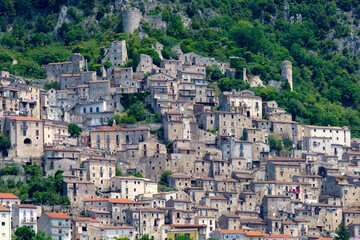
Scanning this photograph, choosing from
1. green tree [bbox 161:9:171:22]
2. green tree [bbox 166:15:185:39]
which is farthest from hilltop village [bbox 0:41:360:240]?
green tree [bbox 161:9:171:22]

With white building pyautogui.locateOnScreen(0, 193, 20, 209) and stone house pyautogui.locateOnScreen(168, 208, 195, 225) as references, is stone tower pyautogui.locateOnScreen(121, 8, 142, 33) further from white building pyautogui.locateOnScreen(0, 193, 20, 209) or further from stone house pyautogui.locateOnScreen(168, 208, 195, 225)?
white building pyautogui.locateOnScreen(0, 193, 20, 209)

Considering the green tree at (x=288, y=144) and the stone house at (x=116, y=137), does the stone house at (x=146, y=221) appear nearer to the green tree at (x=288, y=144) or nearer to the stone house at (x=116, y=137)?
the stone house at (x=116, y=137)

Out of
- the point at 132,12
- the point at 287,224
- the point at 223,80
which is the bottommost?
the point at 287,224

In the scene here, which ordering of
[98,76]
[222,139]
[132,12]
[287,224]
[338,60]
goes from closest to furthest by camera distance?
[287,224]
[222,139]
[98,76]
[132,12]
[338,60]

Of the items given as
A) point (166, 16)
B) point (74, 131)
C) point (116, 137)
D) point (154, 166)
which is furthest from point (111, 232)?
point (166, 16)

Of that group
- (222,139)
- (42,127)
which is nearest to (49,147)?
(42,127)

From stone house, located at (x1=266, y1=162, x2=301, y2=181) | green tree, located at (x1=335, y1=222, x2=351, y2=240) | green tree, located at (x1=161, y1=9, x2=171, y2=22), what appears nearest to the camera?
green tree, located at (x1=335, y1=222, x2=351, y2=240)

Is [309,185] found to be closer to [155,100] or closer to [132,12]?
[155,100]
